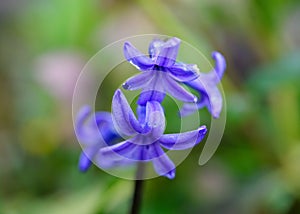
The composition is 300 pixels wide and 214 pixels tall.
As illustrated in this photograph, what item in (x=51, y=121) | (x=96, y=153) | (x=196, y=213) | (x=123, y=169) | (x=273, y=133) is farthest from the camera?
(x=51, y=121)

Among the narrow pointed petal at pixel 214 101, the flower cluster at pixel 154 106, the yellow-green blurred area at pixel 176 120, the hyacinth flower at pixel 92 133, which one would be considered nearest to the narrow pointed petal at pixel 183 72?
the flower cluster at pixel 154 106

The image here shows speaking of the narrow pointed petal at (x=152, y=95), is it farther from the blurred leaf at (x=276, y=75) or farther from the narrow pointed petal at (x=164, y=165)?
the blurred leaf at (x=276, y=75)

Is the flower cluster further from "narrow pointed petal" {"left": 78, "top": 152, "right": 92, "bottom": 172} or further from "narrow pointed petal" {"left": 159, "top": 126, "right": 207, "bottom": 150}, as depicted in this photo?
"narrow pointed petal" {"left": 78, "top": 152, "right": 92, "bottom": 172}

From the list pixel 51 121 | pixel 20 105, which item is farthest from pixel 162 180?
pixel 20 105

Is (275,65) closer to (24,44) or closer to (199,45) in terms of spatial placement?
(199,45)

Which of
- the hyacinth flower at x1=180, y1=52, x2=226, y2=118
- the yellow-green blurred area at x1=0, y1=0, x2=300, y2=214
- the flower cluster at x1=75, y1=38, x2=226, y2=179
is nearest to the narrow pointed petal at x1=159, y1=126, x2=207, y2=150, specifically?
the flower cluster at x1=75, y1=38, x2=226, y2=179

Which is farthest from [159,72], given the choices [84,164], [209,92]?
[84,164]

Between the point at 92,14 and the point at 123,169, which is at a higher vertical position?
the point at 92,14

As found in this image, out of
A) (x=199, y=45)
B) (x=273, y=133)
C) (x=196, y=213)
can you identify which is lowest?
A: (x=196, y=213)
